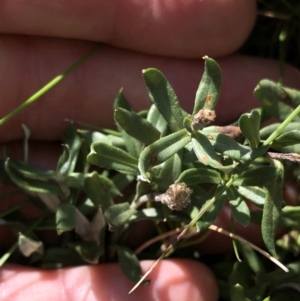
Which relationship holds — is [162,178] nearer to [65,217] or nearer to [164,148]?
[164,148]

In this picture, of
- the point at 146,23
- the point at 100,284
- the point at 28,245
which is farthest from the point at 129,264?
the point at 146,23

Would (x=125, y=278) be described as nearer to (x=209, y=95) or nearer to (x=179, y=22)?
(x=209, y=95)

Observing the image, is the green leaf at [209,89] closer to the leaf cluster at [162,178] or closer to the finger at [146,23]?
the leaf cluster at [162,178]

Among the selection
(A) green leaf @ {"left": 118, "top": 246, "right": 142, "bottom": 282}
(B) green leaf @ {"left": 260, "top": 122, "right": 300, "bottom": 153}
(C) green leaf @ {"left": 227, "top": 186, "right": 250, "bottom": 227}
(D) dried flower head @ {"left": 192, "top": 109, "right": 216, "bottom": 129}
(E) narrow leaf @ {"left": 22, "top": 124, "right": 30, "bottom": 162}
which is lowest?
(A) green leaf @ {"left": 118, "top": 246, "right": 142, "bottom": 282}

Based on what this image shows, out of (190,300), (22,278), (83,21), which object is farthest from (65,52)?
(190,300)

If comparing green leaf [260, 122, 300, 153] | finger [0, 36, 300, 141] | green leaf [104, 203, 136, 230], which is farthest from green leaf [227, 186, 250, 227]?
finger [0, 36, 300, 141]

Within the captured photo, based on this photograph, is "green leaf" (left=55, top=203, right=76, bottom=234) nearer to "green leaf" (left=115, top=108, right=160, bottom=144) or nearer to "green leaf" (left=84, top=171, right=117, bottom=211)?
"green leaf" (left=84, top=171, right=117, bottom=211)
